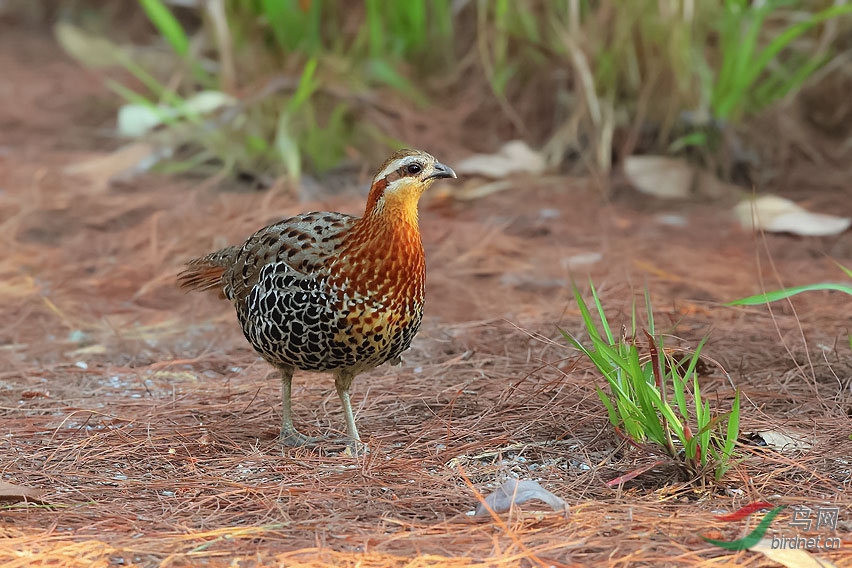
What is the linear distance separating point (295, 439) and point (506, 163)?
376 cm

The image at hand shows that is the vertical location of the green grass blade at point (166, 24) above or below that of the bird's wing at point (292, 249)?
above

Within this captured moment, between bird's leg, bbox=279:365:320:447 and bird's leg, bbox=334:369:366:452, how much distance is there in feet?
0.48

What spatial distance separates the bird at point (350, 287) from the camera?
371 cm

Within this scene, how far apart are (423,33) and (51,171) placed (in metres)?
2.69

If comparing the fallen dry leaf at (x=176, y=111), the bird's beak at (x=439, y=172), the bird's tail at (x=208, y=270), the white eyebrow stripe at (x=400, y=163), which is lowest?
the bird's tail at (x=208, y=270)

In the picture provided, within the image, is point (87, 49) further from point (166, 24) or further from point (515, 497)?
point (515, 497)

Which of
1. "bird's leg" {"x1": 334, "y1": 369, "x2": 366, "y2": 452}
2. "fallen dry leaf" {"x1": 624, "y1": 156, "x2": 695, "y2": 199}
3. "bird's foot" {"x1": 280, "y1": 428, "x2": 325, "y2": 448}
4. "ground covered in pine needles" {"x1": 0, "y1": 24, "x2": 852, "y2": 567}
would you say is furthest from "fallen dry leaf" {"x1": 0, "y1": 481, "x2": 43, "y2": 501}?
"fallen dry leaf" {"x1": 624, "y1": 156, "x2": 695, "y2": 199}

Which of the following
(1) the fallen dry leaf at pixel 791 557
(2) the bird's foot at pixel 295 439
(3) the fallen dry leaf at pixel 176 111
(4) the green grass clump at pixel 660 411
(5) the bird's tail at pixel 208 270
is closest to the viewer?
(1) the fallen dry leaf at pixel 791 557

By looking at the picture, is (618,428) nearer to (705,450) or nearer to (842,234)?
(705,450)

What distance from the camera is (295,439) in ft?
13.0

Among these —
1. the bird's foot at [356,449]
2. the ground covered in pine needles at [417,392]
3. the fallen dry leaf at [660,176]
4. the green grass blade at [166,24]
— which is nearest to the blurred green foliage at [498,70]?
the green grass blade at [166,24]

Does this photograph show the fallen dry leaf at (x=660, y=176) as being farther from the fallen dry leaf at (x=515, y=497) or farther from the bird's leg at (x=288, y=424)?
the fallen dry leaf at (x=515, y=497)

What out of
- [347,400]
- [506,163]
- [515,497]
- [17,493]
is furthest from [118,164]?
[515,497]

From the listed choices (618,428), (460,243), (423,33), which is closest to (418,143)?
(423,33)
